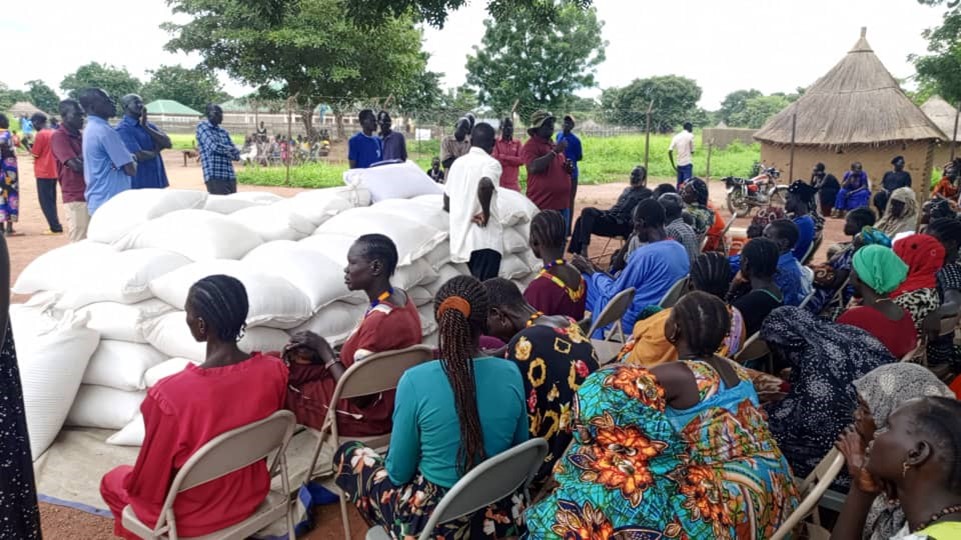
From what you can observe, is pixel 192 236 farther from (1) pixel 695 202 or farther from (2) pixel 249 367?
(1) pixel 695 202

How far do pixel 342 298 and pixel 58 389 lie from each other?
4.95 ft

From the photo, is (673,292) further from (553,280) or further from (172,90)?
(172,90)

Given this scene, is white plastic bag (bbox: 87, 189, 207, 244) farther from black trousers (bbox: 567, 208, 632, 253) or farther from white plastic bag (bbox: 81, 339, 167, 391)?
black trousers (bbox: 567, 208, 632, 253)

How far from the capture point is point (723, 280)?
3246 millimetres

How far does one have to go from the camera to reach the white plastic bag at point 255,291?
340 centimetres

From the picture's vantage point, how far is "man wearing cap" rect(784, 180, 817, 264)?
560cm

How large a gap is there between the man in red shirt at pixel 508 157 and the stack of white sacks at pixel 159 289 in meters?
2.84

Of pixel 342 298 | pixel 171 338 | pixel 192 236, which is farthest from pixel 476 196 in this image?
pixel 171 338

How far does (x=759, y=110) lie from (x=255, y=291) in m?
58.0

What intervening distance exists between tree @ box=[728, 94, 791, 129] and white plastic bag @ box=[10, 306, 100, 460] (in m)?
54.0

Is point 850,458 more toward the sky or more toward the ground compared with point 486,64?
more toward the ground

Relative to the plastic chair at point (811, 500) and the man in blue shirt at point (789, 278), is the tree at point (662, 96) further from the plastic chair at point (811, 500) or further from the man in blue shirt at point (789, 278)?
the plastic chair at point (811, 500)

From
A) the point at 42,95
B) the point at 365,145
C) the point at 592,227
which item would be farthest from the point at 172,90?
the point at 592,227

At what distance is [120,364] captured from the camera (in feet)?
11.0
